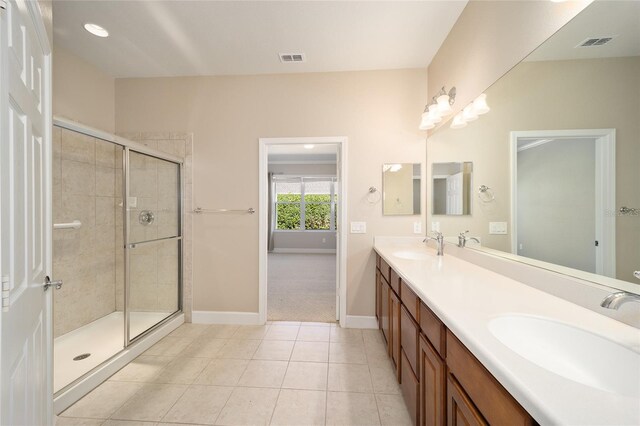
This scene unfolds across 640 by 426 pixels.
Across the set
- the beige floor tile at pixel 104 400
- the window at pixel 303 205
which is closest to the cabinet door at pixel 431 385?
the beige floor tile at pixel 104 400

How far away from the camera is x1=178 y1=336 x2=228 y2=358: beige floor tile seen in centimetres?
224

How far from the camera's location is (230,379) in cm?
192

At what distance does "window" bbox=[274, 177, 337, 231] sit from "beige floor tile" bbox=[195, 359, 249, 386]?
541 centimetres

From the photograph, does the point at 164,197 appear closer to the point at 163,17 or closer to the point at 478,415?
the point at 163,17

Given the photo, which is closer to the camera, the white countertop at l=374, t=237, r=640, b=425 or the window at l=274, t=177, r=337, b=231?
the white countertop at l=374, t=237, r=640, b=425

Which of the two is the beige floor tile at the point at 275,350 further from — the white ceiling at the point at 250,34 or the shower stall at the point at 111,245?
the white ceiling at the point at 250,34

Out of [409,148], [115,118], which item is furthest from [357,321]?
[115,118]

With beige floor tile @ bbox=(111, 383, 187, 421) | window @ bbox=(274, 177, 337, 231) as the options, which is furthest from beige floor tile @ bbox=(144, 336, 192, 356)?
window @ bbox=(274, 177, 337, 231)

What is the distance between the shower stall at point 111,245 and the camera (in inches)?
88.7

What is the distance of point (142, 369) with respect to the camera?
2057mm

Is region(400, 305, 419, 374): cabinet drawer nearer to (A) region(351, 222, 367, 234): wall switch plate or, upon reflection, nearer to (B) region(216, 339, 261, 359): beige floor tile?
(A) region(351, 222, 367, 234): wall switch plate

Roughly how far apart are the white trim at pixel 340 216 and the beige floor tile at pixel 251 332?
0.09 meters

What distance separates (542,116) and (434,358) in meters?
1.21

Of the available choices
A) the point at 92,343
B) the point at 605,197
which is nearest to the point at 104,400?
the point at 92,343
